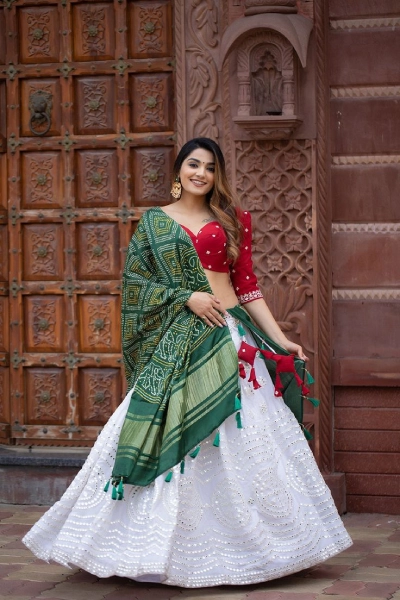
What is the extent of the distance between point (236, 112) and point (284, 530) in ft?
8.24

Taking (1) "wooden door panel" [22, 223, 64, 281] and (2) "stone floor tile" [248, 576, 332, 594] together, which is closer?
(2) "stone floor tile" [248, 576, 332, 594]

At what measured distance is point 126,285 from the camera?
215 inches

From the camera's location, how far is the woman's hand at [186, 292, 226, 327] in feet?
17.5

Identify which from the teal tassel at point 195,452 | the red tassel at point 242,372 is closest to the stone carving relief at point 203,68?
the red tassel at point 242,372

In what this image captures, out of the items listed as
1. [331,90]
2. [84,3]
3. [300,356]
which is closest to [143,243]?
[300,356]

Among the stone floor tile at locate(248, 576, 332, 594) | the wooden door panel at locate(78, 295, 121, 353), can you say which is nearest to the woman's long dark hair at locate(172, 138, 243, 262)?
the stone floor tile at locate(248, 576, 332, 594)

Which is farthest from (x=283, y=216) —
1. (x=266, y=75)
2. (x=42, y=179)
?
(x=42, y=179)

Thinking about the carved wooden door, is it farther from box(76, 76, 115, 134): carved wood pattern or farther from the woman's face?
the woman's face

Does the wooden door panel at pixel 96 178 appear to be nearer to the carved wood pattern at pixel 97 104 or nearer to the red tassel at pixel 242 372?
the carved wood pattern at pixel 97 104

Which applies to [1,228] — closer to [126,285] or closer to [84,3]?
[84,3]

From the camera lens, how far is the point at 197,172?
5.50 metres

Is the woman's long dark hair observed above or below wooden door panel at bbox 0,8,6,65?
below

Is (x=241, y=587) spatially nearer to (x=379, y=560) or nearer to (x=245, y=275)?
(x=379, y=560)

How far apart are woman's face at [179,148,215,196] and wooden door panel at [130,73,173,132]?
163cm
